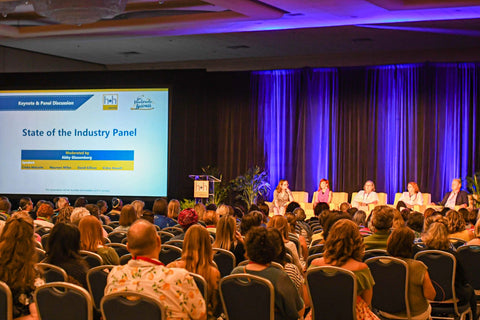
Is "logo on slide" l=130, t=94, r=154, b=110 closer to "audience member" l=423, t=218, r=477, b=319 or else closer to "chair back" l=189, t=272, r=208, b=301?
"audience member" l=423, t=218, r=477, b=319

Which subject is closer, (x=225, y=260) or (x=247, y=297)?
(x=247, y=297)

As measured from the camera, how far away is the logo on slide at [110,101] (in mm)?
14547

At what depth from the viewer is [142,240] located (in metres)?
3.34

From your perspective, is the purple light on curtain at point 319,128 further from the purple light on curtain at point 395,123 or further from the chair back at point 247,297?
the chair back at point 247,297

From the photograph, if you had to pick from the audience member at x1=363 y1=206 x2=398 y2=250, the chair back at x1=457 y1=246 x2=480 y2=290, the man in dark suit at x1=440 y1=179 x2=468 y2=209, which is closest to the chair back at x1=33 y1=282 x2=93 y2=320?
the audience member at x1=363 y1=206 x2=398 y2=250

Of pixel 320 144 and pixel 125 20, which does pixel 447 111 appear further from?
pixel 125 20

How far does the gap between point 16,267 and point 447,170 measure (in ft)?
40.9

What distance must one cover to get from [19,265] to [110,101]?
11457 mm

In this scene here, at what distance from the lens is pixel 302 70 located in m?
15.8

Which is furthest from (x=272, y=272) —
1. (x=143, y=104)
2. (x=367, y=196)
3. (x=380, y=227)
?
(x=143, y=104)

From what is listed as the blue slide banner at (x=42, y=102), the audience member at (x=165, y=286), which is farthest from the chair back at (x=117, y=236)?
the blue slide banner at (x=42, y=102)

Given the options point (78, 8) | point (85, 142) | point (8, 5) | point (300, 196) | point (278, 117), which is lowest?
point (300, 196)

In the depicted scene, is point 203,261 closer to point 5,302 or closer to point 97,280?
point 97,280

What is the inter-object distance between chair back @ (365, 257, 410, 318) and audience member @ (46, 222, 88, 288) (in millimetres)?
1915
